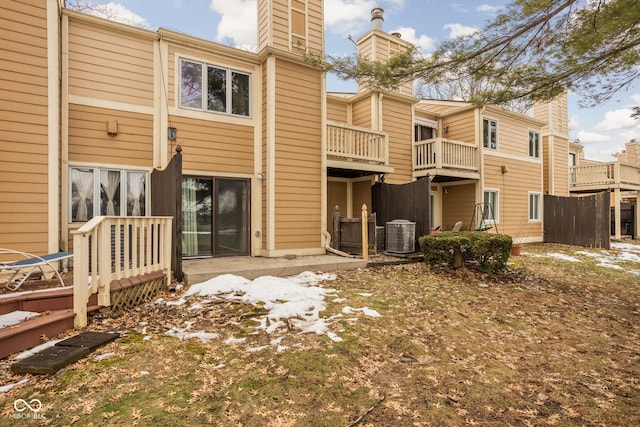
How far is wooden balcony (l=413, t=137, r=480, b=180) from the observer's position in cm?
1180

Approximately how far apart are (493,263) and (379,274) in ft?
8.74

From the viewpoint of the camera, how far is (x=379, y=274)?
7309mm

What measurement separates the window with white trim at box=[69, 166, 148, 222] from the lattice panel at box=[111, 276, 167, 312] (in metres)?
2.87

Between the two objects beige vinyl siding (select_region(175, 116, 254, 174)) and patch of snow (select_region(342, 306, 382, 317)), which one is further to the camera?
beige vinyl siding (select_region(175, 116, 254, 174))

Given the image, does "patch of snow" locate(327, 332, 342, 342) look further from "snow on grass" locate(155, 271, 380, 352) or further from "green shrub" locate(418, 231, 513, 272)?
"green shrub" locate(418, 231, 513, 272)

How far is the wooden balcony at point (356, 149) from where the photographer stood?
964cm

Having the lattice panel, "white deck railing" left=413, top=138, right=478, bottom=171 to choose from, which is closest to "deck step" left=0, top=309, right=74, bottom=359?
the lattice panel

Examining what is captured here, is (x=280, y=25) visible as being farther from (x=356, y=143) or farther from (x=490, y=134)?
(x=490, y=134)

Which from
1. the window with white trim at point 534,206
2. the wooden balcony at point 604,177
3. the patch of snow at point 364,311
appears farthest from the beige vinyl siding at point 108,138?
the wooden balcony at point 604,177

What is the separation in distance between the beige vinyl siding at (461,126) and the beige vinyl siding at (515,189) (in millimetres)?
1181

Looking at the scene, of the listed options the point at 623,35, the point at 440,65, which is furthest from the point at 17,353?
the point at 623,35

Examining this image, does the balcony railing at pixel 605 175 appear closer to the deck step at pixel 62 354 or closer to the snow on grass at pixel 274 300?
the snow on grass at pixel 274 300

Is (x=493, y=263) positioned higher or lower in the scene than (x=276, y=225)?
lower

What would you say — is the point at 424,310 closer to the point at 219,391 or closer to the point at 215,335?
the point at 215,335
